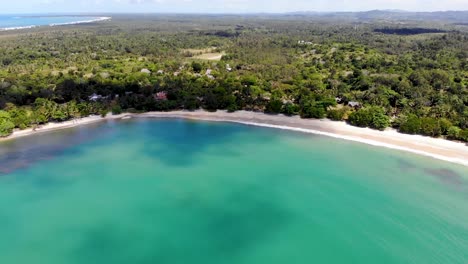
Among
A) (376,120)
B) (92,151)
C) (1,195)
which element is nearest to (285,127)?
(376,120)

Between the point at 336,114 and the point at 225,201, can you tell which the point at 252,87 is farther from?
the point at 225,201

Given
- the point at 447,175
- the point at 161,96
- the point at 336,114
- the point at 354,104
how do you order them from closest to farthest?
the point at 447,175, the point at 336,114, the point at 354,104, the point at 161,96

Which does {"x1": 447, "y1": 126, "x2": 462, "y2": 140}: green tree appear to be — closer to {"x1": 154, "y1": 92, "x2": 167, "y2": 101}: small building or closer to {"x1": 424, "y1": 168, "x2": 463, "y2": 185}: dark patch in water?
{"x1": 424, "y1": 168, "x2": 463, "y2": 185}: dark patch in water

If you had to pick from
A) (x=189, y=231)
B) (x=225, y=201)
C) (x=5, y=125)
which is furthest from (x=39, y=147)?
(x=225, y=201)

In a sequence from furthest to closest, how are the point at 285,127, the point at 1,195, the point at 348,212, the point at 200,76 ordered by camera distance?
the point at 200,76
the point at 285,127
the point at 1,195
the point at 348,212

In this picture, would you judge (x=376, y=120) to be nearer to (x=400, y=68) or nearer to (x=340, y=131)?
(x=340, y=131)

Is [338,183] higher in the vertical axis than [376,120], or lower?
lower
